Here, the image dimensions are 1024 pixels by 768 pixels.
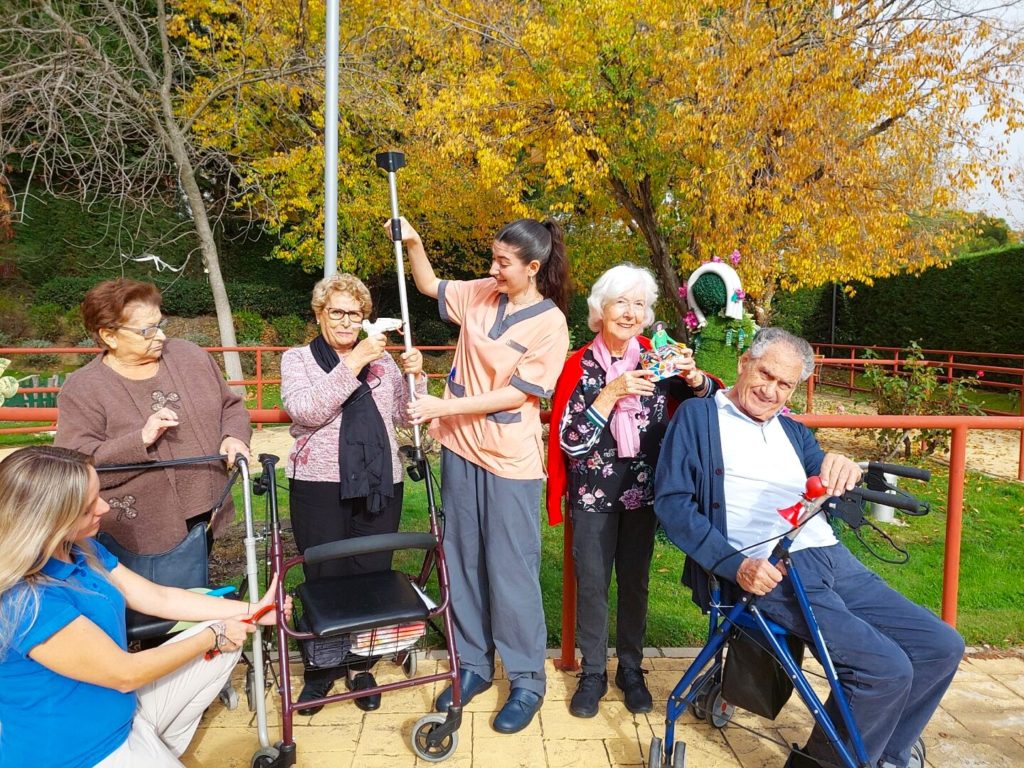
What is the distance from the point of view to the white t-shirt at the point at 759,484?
235 centimetres

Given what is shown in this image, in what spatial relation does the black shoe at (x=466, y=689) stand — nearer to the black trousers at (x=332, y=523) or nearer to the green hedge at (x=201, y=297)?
the black trousers at (x=332, y=523)

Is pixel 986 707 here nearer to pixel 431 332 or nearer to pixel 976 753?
pixel 976 753

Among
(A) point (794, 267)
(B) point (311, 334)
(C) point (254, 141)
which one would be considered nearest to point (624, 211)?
(A) point (794, 267)

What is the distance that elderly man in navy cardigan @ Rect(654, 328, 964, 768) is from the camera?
82.4 inches

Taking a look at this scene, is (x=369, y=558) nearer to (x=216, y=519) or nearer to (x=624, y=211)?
(x=216, y=519)

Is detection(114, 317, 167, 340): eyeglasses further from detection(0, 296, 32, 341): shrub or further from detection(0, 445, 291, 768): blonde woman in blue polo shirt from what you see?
detection(0, 296, 32, 341): shrub

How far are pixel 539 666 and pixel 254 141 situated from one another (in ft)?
45.3

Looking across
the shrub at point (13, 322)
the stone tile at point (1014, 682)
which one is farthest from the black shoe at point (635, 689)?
the shrub at point (13, 322)

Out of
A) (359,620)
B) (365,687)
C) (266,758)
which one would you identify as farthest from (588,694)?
(266,758)

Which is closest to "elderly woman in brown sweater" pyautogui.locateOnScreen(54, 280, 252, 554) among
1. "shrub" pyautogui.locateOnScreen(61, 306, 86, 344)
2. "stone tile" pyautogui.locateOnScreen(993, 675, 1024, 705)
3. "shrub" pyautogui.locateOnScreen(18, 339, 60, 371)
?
"stone tile" pyautogui.locateOnScreen(993, 675, 1024, 705)

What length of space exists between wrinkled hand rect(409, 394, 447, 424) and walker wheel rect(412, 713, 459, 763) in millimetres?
1015

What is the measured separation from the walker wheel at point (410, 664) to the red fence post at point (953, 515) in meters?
2.08

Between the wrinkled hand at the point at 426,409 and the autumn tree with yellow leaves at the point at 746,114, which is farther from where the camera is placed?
the autumn tree with yellow leaves at the point at 746,114

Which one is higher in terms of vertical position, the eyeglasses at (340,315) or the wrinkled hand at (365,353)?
the eyeglasses at (340,315)
